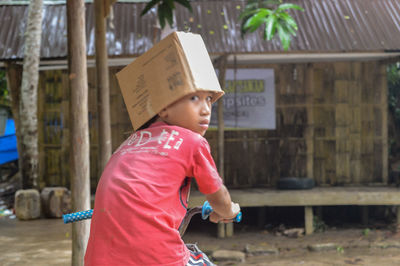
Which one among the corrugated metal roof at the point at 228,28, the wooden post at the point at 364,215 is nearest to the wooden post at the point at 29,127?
the corrugated metal roof at the point at 228,28

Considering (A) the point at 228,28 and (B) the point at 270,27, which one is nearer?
(B) the point at 270,27

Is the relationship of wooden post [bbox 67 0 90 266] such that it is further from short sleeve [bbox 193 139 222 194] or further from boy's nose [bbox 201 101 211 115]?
short sleeve [bbox 193 139 222 194]

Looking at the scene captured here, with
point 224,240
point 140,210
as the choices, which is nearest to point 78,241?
point 140,210

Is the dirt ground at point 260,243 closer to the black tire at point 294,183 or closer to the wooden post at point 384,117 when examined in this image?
the black tire at point 294,183

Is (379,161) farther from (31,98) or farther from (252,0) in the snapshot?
(31,98)

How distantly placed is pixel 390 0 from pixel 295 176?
379cm

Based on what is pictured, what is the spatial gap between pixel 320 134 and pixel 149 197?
8602 millimetres

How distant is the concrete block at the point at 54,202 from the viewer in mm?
9055

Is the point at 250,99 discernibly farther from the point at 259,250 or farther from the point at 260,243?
the point at 259,250

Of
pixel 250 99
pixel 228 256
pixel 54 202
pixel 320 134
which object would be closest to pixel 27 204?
pixel 54 202

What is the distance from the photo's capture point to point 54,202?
9055 mm

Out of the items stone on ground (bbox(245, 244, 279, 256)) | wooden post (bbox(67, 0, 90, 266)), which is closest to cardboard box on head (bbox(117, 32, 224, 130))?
wooden post (bbox(67, 0, 90, 266))

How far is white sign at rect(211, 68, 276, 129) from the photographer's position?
10.1m

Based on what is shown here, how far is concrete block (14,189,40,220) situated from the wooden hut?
81 cm
